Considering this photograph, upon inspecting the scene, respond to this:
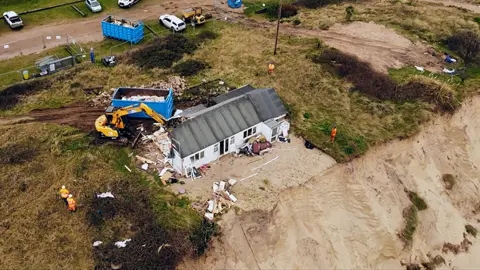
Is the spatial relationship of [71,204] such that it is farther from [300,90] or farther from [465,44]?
[465,44]

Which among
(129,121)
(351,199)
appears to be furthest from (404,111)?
(129,121)

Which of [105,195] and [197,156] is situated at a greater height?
[197,156]

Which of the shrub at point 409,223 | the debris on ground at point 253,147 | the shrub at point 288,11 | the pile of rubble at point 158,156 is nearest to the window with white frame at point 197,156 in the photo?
the pile of rubble at point 158,156

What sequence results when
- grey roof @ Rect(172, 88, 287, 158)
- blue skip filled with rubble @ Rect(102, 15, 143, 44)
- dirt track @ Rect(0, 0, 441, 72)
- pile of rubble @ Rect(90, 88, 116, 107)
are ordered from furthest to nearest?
blue skip filled with rubble @ Rect(102, 15, 143, 44) → dirt track @ Rect(0, 0, 441, 72) → pile of rubble @ Rect(90, 88, 116, 107) → grey roof @ Rect(172, 88, 287, 158)

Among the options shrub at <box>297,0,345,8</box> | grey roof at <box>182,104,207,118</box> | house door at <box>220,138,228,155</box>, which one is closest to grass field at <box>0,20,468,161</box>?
grey roof at <box>182,104,207,118</box>

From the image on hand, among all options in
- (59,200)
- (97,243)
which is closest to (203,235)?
(97,243)

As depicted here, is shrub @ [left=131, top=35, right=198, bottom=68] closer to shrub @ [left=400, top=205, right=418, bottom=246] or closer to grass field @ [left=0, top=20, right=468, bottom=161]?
grass field @ [left=0, top=20, right=468, bottom=161]

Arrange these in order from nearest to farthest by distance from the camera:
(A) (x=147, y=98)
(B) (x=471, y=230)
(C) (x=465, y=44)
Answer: (B) (x=471, y=230) → (A) (x=147, y=98) → (C) (x=465, y=44)
